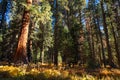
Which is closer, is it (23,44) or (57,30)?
(23,44)

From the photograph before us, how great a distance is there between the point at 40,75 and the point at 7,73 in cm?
181

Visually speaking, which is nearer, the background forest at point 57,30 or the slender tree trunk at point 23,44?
the slender tree trunk at point 23,44

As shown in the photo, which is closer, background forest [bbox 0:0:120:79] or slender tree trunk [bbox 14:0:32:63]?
slender tree trunk [bbox 14:0:32:63]

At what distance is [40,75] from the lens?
9.57 metres

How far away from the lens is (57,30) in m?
28.0

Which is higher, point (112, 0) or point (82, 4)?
point (82, 4)

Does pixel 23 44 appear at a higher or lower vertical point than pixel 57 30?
lower

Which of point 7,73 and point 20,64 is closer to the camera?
point 7,73

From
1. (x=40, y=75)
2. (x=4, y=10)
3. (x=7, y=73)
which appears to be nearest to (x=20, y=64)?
(x=7, y=73)

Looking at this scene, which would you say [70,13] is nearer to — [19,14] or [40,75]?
[19,14]

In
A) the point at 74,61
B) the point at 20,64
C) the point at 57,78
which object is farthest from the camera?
the point at 74,61

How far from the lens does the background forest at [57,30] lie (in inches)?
623

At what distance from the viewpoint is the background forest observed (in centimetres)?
1583

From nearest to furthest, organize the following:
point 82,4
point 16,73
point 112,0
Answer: point 16,73 → point 112,0 → point 82,4
